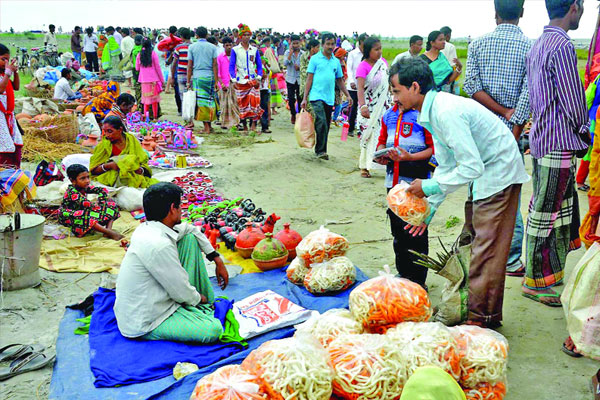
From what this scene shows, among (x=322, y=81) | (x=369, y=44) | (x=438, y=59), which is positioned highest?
(x=369, y=44)

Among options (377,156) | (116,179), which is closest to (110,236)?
(116,179)

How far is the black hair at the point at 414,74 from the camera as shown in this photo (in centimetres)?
299

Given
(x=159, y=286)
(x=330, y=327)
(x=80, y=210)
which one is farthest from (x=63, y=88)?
(x=330, y=327)

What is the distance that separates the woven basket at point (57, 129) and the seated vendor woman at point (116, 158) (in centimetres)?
307

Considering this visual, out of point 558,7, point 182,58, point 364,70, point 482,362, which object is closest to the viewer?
point 482,362

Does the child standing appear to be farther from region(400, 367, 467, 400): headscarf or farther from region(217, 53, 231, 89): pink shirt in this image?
region(217, 53, 231, 89): pink shirt

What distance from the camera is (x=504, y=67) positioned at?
403cm

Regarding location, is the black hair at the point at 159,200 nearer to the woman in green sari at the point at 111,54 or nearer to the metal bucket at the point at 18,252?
the metal bucket at the point at 18,252

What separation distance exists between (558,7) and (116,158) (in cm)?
479

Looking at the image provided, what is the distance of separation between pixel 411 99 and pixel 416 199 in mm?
601

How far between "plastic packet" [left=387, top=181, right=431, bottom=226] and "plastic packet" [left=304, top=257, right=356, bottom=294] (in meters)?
0.94

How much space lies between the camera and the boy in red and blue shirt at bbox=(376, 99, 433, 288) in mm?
3904

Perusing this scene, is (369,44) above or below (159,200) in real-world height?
above

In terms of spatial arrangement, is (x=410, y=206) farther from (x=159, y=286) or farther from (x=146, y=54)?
(x=146, y=54)
